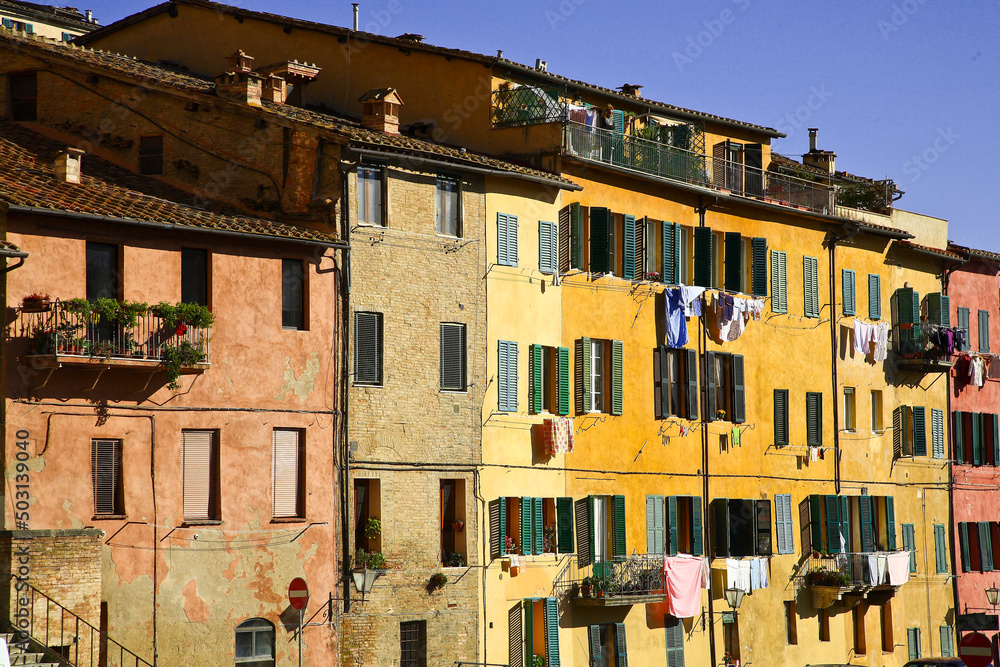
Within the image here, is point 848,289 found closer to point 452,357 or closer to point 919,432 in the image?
point 919,432

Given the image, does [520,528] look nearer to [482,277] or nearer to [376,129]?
[482,277]

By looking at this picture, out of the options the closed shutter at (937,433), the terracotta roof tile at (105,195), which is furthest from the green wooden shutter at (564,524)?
the closed shutter at (937,433)

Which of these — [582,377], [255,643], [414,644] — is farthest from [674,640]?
[255,643]

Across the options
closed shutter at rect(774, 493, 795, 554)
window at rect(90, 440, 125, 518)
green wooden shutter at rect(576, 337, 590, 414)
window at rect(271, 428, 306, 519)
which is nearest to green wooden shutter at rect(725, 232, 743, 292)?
closed shutter at rect(774, 493, 795, 554)

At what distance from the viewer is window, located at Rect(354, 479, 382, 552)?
34.7 m

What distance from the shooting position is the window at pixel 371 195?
116 feet

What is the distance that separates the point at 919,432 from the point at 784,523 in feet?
27.8

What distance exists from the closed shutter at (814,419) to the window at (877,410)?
139 inches

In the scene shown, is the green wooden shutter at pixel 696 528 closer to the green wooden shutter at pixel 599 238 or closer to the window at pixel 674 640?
the window at pixel 674 640

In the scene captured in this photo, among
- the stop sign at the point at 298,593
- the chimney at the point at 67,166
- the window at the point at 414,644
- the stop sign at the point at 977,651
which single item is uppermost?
the chimney at the point at 67,166

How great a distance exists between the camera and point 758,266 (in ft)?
151

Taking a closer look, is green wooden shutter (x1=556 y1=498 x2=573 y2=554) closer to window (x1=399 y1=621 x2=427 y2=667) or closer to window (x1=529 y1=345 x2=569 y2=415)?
window (x1=529 y1=345 x2=569 y2=415)

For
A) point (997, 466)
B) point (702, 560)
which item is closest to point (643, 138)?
point (702, 560)

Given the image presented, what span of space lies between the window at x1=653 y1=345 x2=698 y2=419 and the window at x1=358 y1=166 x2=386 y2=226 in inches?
397
